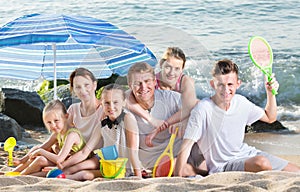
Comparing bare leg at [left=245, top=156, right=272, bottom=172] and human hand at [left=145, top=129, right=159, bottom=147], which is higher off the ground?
human hand at [left=145, top=129, right=159, bottom=147]

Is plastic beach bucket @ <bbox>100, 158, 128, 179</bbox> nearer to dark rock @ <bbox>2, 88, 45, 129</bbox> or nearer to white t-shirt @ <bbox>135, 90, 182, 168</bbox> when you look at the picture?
white t-shirt @ <bbox>135, 90, 182, 168</bbox>

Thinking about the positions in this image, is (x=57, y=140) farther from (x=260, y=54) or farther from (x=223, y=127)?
(x=260, y=54)

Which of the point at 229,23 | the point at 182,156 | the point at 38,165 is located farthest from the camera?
the point at 229,23

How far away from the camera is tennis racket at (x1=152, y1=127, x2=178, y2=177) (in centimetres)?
379

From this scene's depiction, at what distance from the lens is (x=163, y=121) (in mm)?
3746

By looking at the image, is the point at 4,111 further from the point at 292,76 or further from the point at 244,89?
the point at 292,76

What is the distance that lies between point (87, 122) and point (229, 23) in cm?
1067

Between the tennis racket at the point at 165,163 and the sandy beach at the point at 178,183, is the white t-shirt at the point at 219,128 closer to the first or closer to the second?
the tennis racket at the point at 165,163

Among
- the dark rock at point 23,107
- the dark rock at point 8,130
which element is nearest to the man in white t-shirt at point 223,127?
the dark rock at point 8,130

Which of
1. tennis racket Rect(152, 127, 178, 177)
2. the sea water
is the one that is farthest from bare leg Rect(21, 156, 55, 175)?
the sea water

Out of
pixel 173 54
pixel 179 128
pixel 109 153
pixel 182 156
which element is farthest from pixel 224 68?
pixel 109 153

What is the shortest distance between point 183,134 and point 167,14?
1150 cm

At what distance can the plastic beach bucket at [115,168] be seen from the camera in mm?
3869

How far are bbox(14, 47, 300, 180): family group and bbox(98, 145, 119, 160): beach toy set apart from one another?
Answer: 30mm
